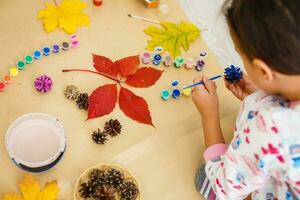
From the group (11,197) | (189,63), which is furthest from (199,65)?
(11,197)

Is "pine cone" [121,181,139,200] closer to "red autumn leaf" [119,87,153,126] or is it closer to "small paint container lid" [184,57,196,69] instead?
"red autumn leaf" [119,87,153,126]

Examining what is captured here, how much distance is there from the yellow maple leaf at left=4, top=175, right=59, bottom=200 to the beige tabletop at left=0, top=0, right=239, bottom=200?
20 millimetres

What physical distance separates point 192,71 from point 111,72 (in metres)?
0.22

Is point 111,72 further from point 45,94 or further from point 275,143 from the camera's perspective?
point 275,143

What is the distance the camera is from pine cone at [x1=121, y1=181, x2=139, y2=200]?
827 mm

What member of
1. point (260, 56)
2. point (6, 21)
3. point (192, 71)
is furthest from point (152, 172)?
point (6, 21)

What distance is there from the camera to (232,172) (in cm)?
69

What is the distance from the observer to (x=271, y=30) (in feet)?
1.81

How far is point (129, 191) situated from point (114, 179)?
41 millimetres

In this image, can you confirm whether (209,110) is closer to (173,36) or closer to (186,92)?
(186,92)

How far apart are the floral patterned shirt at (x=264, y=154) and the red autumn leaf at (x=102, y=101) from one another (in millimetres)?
321

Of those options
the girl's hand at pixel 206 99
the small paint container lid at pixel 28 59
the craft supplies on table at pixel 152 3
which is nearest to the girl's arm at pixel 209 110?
the girl's hand at pixel 206 99

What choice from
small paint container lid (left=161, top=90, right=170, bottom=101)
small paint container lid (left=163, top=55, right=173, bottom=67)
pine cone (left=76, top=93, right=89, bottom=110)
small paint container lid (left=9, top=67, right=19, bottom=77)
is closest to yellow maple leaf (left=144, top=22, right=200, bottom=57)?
small paint container lid (left=163, top=55, right=173, bottom=67)

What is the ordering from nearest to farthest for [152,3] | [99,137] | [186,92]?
1. [99,137]
2. [186,92]
3. [152,3]
